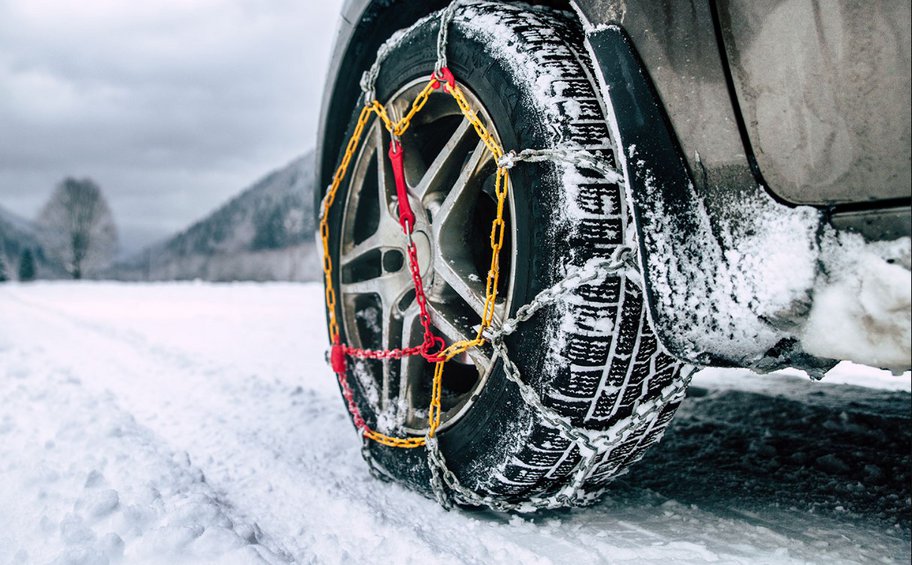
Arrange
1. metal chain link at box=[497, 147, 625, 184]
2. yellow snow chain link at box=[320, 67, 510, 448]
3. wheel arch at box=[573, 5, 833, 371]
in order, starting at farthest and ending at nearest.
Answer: yellow snow chain link at box=[320, 67, 510, 448]
metal chain link at box=[497, 147, 625, 184]
wheel arch at box=[573, 5, 833, 371]

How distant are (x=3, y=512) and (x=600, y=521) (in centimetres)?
153

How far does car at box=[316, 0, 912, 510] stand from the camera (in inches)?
34.7

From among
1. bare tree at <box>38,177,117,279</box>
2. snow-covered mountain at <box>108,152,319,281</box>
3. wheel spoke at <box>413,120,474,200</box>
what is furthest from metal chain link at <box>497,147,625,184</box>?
bare tree at <box>38,177,117,279</box>

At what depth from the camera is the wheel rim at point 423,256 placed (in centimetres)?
156

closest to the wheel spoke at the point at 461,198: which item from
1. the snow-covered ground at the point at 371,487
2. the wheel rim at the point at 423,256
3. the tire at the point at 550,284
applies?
the wheel rim at the point at 423,256

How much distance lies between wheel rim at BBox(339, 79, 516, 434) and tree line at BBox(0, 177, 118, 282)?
5217 centimetres

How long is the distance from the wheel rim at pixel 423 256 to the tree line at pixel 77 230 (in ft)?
171

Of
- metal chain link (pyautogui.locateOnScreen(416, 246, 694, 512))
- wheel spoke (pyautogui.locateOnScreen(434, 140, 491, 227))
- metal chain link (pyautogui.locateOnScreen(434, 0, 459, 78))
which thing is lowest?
metal chain link (pyautogui.locateOnScreen(416, 246, 694, 512))

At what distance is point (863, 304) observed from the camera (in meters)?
0.85

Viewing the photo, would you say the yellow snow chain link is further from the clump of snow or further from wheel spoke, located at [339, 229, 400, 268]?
the clump of snow

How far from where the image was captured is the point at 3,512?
5.13 ft

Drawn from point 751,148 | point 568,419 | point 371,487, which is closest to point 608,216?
point 751,148

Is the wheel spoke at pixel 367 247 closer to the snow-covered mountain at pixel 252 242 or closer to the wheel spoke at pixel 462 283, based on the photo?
the wheel spoke at pixel 462 283

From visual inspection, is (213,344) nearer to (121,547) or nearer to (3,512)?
(3,512)
